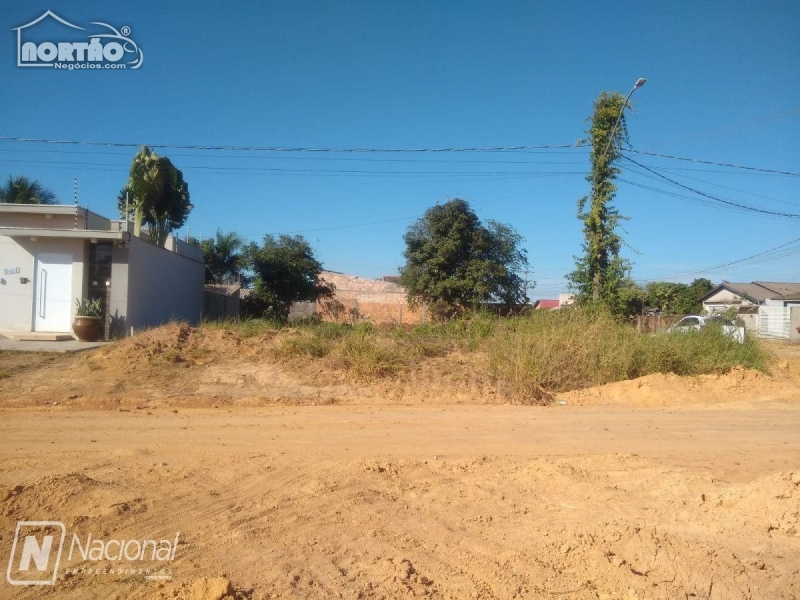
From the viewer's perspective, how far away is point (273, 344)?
48.2 ft

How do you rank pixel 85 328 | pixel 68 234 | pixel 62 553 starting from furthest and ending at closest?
pixel 68 234 < pixel 85 328 < pixel 62 553

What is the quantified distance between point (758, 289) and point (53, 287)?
51.7m

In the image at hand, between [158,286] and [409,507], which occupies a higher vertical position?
[158,286]

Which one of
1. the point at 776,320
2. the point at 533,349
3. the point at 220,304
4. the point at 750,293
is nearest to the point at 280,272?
the point at 220,304

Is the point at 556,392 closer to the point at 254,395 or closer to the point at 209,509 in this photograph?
the point at 254,395

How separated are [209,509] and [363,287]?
3454cm

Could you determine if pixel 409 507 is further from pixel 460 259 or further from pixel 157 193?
pixel 157 193

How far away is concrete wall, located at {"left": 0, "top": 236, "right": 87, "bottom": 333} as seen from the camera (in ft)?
57.8

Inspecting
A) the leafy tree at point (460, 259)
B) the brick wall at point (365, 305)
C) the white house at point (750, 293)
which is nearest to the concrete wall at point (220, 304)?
the brick wall at point (365, 305)

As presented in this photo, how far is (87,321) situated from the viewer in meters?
16.4

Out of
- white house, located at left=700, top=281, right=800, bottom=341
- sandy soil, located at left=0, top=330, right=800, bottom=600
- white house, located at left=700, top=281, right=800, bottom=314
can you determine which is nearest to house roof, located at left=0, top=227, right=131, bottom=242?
sandy soil, located at left=0, top=330, right=800, bottom=600

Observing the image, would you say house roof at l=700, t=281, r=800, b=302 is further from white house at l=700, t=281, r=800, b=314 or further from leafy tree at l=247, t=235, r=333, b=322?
leafy tree at l=247, t=235, r=333, b=322

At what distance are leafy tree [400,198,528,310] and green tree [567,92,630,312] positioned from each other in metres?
4.78

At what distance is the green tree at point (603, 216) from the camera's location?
2017cm
